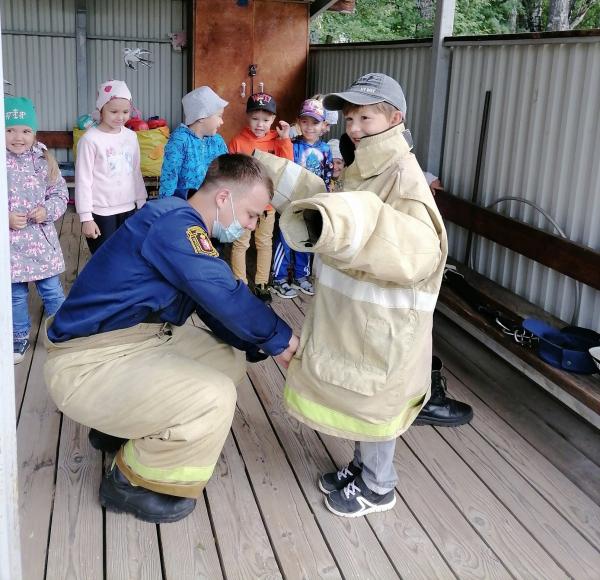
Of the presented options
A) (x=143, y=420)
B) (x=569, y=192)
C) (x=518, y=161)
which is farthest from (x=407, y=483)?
(x=518, y=161)

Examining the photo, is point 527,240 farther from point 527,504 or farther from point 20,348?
point 20,348

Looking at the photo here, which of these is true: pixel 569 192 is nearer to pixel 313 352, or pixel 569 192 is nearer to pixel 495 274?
pixel 495 274

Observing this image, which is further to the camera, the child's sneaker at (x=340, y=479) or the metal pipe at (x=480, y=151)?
the metal pipe at (x=480, y=151)

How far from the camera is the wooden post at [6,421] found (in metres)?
1.35

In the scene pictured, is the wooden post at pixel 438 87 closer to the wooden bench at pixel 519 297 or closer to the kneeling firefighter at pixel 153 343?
the wooden bench at pixel 519 297

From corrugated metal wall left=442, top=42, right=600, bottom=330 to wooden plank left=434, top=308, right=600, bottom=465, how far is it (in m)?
0.42

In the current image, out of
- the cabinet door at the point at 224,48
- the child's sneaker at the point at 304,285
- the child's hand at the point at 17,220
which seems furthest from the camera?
the cabinet door at the point at 224,48

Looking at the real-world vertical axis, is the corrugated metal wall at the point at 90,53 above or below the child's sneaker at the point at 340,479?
above

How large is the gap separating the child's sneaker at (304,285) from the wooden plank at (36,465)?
201 centimetres

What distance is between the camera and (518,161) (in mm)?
4188

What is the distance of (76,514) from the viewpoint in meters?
2.49

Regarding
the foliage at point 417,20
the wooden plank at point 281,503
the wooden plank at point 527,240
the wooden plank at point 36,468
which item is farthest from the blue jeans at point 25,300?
the foliage at point 417,20

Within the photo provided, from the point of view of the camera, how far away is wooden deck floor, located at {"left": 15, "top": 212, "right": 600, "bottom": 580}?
2301mm

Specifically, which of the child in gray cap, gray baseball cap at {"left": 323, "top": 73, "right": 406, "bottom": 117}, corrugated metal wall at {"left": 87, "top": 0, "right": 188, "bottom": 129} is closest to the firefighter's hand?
gray baseball cap at {"left": 323, "top": 73, "right": 406, "bottom": 117}
